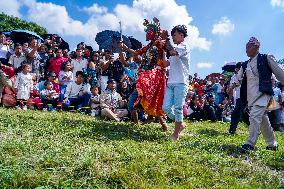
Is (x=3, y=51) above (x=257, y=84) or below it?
above

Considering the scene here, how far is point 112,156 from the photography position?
19.7 feet

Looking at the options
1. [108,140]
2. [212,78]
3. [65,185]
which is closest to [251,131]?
[108,140]

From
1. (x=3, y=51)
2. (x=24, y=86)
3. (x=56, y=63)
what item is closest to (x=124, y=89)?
(x=56, y=63)

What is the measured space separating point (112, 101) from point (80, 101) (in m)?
1.23

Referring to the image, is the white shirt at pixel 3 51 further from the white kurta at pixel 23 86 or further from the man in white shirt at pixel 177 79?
the man in white shirt at pixel 177 79

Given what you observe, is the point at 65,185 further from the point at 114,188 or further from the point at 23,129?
the point at 23,129

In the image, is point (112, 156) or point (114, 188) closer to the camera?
point (114, 188)

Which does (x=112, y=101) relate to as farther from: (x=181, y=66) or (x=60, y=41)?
(x=60, y=41)

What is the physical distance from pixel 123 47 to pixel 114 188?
471 cm

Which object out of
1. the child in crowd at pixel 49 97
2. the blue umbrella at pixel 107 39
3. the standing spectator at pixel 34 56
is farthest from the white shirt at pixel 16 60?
the blue umbrella at pixel 107 39

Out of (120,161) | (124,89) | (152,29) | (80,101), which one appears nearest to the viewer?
(120,161)

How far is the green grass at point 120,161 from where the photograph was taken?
510cm

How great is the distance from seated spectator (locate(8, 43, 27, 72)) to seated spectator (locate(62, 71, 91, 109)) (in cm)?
172

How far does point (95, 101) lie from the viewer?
13070 mm
